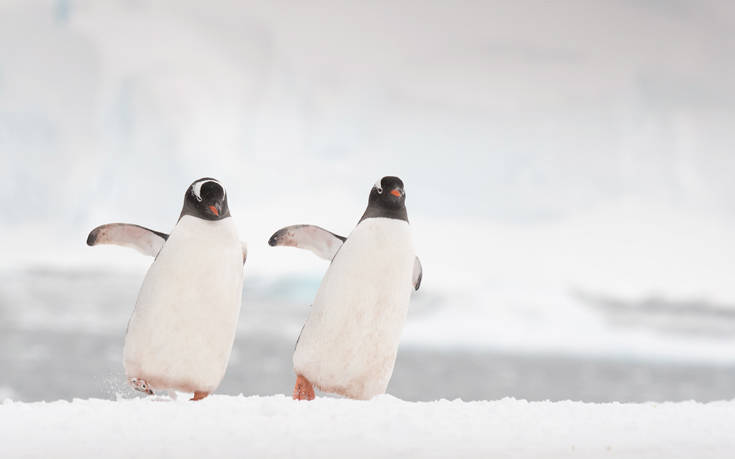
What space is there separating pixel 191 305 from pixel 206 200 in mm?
429

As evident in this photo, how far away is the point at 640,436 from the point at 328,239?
167 centimetres

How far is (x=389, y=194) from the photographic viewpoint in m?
3.60

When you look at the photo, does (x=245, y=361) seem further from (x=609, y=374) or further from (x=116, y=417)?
(x=116, y=417)

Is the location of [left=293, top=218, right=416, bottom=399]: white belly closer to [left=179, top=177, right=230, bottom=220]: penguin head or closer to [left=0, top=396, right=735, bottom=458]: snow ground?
[left=0, top=396, right=735, bottom=458]: snow ground

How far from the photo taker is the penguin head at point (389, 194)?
359 centimetres

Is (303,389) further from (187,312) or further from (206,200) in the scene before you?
(206,200)

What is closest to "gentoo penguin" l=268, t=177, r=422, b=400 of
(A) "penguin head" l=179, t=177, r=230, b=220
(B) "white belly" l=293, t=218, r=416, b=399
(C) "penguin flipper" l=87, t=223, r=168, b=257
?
(B) "white belly" l=293, t=218, r=416, b=399

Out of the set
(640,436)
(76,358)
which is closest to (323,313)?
(640,436)

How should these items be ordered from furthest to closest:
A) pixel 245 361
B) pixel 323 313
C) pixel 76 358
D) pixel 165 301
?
pixel 245 361
pixel 76 358
pixel 323 313
pixel 165 301

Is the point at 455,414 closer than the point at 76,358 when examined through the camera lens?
Yes

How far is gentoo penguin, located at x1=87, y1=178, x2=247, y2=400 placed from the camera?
3318mm

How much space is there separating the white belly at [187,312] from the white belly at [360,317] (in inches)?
15.6

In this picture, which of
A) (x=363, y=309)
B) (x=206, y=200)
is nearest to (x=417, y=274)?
(x=363, y=309)

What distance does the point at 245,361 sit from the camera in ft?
114
